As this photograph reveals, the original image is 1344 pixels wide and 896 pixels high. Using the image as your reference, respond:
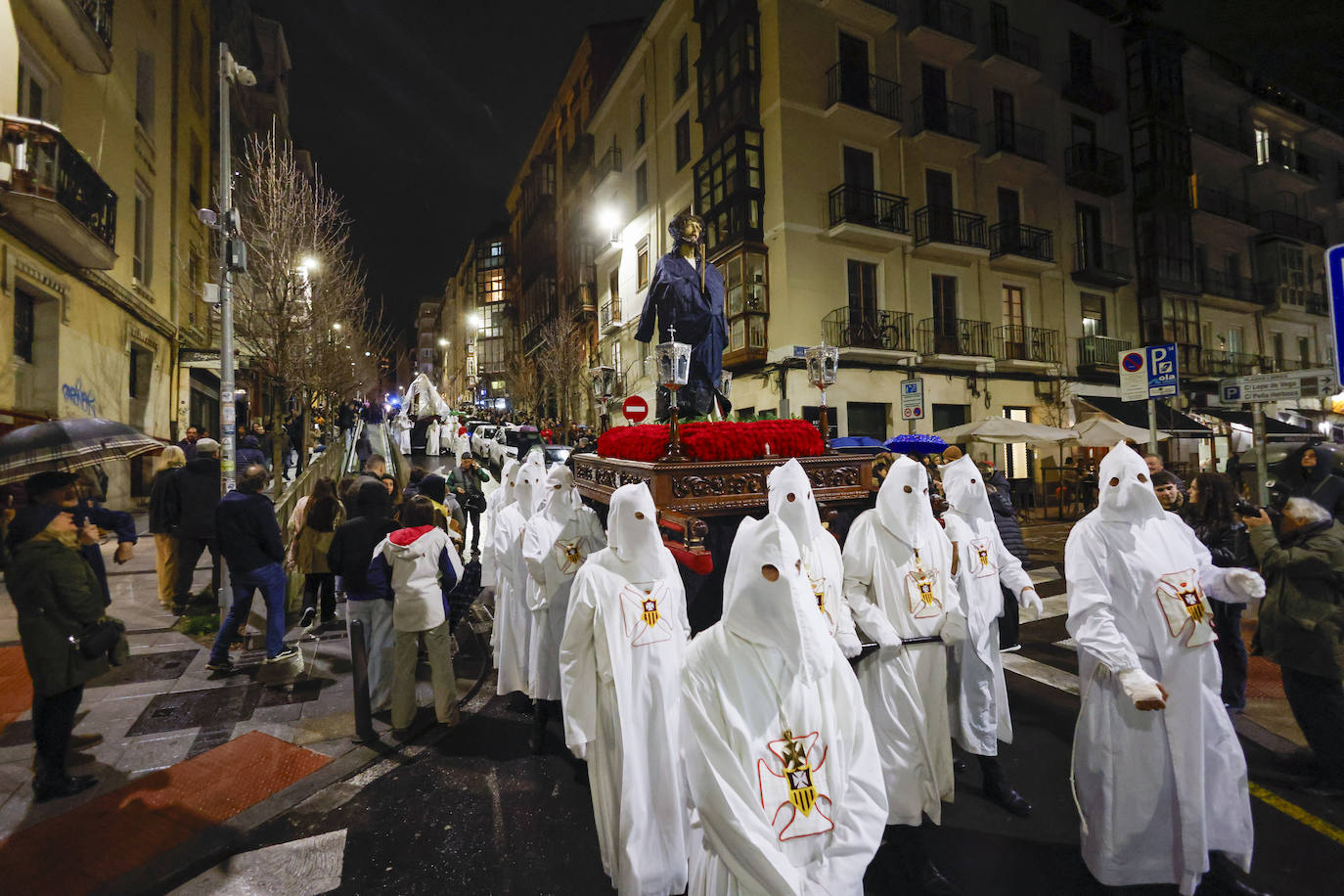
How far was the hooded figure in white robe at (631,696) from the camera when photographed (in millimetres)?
3197

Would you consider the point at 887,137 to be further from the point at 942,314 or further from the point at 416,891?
the point at 416,891

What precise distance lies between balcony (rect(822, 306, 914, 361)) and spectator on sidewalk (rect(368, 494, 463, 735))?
46.4ft

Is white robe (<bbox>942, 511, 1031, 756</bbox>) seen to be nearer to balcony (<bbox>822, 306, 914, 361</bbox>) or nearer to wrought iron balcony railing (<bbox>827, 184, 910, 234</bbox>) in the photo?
balcony (<bbox>822, 306, 914, 361</bbox>)

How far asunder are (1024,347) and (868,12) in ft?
37.4

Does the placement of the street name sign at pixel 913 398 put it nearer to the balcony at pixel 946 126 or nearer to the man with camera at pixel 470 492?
the balcony at pixel 946 126

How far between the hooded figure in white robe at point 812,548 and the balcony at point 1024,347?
19576 millimetres

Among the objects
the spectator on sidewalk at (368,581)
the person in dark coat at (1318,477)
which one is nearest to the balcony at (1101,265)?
the person in dark coat at (1318,477)

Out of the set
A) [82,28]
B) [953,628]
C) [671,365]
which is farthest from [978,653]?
[82,28]

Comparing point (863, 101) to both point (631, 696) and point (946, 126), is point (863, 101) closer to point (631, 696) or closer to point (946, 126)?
point (946, 126)

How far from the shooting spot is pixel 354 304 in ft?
58.4

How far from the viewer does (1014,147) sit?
21.0m

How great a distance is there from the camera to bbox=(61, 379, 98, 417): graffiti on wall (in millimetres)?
A: 11703

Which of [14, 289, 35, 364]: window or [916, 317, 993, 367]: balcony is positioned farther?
[916, 317, 993, 367]: balcony

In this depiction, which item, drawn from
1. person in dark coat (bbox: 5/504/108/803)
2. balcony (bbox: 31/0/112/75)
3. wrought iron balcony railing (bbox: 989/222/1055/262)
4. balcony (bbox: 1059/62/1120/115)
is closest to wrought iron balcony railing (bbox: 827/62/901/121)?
wrought iron balcony railing (bbox: 989/222/1055/262)
